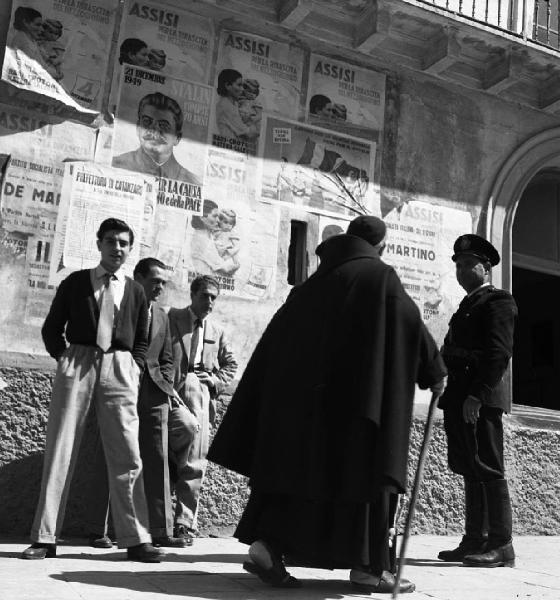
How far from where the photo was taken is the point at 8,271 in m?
6.10

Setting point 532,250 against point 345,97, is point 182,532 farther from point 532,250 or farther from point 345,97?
point 532,250

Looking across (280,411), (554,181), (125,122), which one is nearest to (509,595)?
(280,411)

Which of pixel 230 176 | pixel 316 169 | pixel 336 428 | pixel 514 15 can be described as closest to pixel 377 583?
pixel 336 428

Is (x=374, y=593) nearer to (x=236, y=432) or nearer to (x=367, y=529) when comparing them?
(x=367, y=529)

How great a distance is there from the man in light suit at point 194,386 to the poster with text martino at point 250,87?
1731mm

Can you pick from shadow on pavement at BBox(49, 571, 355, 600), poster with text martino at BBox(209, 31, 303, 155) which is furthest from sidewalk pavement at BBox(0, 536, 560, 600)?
poster with text martino at BBox(209, 31, 303, 155)

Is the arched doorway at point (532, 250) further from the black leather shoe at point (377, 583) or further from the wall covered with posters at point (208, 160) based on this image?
the black leather shoe at point (377, 583)

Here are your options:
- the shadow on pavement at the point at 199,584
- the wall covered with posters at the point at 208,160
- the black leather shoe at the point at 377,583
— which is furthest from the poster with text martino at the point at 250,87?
the black leather shoe at the point at 377,583

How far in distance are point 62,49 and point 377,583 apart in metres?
4.69

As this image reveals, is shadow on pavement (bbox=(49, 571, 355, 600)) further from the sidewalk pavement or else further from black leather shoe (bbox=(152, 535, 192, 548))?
black leather shoe (bbox=(152, 535, 192, 548))

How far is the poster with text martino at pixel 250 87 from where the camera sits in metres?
7.18

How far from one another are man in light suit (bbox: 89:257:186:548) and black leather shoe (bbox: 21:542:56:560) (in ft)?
2.41

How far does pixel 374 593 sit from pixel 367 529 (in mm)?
389

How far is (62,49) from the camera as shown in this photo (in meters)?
6.54
